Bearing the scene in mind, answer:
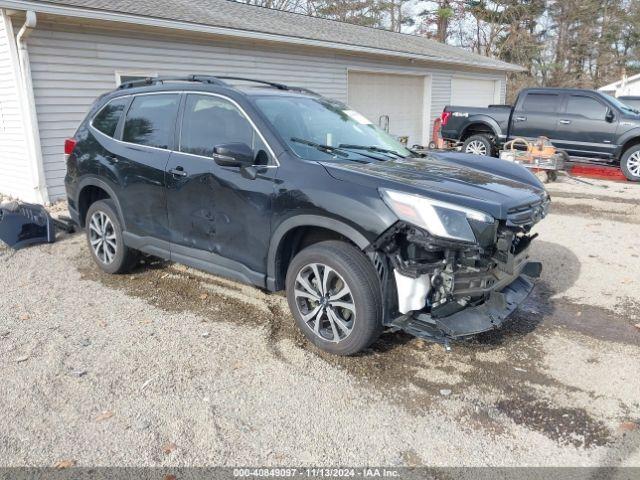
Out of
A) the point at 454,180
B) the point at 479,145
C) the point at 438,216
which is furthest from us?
the point at 479,145

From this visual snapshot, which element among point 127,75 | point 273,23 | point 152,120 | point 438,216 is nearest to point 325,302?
point 438,216

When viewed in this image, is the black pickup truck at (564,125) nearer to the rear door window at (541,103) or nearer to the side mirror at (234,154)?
the rear door window at (541,103)

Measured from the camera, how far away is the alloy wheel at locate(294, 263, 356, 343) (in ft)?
12.0

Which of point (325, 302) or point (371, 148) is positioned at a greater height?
point (371, 148)

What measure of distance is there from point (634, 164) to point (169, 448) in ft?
40.7

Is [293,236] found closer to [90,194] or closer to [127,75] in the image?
[90,194]

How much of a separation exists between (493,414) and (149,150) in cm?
358

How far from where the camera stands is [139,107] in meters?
5.07

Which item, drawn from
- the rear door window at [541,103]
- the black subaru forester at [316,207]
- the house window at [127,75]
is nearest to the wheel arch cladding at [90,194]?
the black subaru forester at [316,207]

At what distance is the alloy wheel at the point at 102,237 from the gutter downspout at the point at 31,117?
4.00 meters

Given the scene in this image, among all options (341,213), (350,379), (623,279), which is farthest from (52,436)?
(623,279)

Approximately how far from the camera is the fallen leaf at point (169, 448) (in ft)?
9.20

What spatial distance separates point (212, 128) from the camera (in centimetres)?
439

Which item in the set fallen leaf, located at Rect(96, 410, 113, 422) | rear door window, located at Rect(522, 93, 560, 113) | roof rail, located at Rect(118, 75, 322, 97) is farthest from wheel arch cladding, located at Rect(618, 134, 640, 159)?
fallen leaf, located at Rect(96, 410, 113, 422)
